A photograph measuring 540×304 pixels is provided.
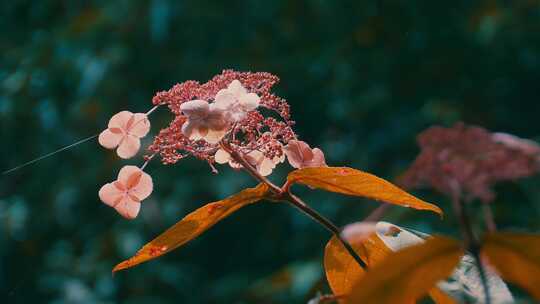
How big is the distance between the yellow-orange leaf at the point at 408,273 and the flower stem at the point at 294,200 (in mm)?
201

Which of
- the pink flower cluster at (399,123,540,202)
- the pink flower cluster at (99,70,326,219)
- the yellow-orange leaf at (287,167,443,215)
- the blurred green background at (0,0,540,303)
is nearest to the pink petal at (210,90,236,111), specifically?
the pink flower cluster at (99,70,326,219)

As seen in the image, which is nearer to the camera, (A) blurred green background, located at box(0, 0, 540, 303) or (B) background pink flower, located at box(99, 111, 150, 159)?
(B) background pink flower, located at box(99, 111, 150, 159)

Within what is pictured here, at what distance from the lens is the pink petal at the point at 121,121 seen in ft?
2.91

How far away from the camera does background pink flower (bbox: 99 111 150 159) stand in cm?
89

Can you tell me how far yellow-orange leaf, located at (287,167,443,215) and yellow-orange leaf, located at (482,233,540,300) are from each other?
23 centimetres

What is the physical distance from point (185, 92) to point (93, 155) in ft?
7.83

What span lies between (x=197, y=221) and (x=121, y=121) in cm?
21

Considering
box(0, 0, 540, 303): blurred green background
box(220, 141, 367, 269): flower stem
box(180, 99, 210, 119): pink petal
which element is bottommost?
box(0, 0, 540, 303): blurred green background

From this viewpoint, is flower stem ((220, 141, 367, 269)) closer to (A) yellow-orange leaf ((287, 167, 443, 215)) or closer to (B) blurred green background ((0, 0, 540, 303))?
(A) yellow-orange leaf ((287, 167, 443, 215))

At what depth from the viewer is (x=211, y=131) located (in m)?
0.76

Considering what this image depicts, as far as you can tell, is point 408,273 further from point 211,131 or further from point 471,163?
point 211,131

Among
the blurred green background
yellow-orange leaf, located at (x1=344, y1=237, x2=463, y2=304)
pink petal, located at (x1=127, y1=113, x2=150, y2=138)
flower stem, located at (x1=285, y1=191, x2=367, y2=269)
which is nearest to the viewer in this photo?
yellow-orange leaf, located at (x1=344, y1=237, x2=463, y2=304)

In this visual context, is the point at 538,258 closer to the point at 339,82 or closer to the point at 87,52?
the point at 339,82

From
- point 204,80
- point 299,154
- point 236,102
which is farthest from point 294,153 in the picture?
point 204,80
